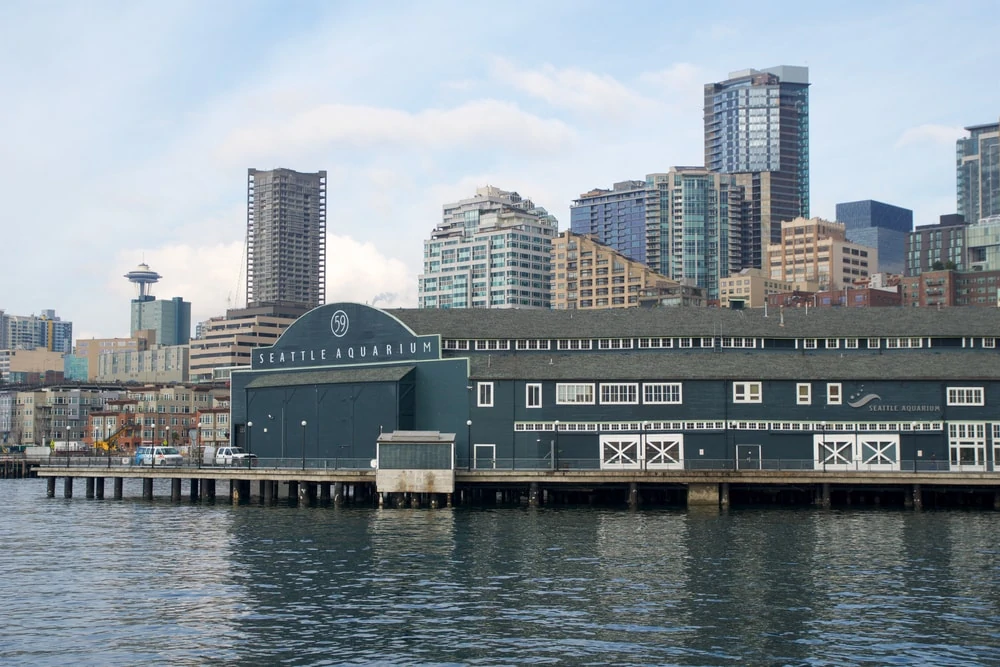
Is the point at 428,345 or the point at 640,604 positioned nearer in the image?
the point at 640,604

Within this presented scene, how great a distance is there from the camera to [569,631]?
1762 inches

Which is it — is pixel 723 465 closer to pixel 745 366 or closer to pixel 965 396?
pixel 745 366

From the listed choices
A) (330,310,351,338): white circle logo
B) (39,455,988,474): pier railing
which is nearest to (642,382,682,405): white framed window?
(39,455,988,474): pier railing

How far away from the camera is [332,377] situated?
10781 centimetres

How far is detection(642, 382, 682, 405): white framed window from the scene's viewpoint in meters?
97.4

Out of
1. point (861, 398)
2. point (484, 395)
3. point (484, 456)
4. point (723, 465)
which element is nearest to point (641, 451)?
point (723, 465)

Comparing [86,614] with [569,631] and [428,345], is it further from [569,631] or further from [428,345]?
[428,345]

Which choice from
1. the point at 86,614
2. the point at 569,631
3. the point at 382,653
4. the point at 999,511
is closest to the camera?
the point at 382,653

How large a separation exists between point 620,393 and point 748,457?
11114mm

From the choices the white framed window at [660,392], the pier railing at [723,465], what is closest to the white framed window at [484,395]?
the pier railing at [723,465]

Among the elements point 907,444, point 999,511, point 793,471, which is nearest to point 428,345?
point 793,471

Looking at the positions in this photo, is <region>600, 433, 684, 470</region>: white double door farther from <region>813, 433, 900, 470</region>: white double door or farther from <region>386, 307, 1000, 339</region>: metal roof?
<region>386, 307, 1000, 339</region>: metal roof

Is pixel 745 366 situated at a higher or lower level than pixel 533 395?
higher

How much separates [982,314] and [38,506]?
8286 cm
